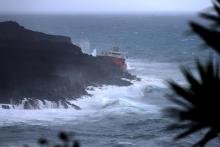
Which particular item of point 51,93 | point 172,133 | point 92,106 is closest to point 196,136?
point 172,133

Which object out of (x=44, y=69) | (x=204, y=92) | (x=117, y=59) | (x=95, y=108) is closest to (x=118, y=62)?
(x=117, y=59)

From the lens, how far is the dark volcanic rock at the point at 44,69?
132 ft

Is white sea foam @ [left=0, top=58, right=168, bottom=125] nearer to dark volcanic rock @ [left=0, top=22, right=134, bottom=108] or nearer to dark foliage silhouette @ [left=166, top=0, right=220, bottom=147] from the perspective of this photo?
dark volcanic rock @ [left=0, top=22, right=134, bottom=108]

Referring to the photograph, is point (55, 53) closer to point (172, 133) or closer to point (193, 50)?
point (172, 133)

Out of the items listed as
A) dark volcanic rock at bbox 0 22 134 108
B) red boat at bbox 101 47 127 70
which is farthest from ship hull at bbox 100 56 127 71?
dark volcanic rock at bbox 0 22 134 108

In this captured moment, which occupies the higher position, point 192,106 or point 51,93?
point 192,106

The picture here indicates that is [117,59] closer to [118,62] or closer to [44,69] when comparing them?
[118,62]

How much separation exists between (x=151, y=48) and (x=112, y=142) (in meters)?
74.4

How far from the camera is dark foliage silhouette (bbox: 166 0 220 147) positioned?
15.5 feet

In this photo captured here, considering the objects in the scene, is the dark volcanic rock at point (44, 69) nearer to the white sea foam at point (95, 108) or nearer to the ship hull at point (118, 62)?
the white sea foam at point (95, 108)

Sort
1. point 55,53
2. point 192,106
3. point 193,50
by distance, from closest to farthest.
Result: point 192,106 → point 55,53 → point 193,50

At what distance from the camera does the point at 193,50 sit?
322 feet

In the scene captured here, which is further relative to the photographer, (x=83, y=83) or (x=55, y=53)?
(x=55, y=53)

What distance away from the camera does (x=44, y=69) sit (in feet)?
152
